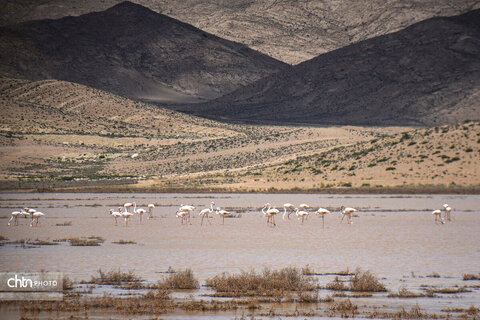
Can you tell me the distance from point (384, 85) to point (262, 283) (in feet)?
429

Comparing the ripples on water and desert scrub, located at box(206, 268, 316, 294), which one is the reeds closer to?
the ripples on water

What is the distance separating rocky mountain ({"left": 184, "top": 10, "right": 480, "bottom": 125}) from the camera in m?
131

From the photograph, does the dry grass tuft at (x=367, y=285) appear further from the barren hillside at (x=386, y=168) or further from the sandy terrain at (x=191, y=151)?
the sandy terrain at (x=191, y=151)

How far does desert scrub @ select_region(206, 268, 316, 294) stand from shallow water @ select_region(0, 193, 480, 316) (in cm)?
144

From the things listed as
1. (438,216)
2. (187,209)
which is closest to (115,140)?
(187,209)

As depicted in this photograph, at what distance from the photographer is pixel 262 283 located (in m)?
16.9

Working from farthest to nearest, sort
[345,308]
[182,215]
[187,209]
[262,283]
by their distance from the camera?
[187,209] < [182,215] < [262,283] < [345,308]

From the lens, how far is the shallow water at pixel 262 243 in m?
20.2

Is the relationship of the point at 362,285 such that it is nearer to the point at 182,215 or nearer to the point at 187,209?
the point at 182,215

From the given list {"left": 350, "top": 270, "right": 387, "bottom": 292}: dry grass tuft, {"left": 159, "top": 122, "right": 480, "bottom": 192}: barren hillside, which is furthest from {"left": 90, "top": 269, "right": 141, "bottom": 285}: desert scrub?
{"left": 159, "top": 122, "right": 480, "bottom": 192}: barren hillside

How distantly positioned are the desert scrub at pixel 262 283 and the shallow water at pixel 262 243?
144 cm

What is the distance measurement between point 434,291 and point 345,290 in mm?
1914

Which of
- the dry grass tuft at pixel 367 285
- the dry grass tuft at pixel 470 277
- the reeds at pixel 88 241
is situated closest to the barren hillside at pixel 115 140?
the reeds at pixel 88 241

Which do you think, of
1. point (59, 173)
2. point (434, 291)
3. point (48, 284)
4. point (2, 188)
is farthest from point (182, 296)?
point (59, 173)
